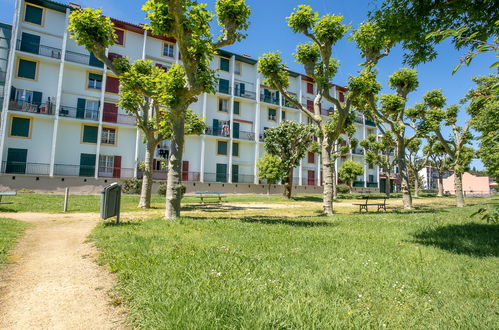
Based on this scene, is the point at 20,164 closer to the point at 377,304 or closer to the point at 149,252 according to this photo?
the point at 149,252

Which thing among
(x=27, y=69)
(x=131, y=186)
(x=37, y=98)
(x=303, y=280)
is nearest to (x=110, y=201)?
(x=303, y=280)

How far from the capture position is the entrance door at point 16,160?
23484mm

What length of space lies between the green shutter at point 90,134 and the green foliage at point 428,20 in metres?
27.3

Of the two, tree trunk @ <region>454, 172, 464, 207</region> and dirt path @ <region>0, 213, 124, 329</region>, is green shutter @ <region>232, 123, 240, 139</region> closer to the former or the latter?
tree trunk @ <region>454, 172, 464, 207</region>

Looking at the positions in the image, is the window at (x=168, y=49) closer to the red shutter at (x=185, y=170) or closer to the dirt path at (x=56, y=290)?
the red shutter at (x=185, y=170)

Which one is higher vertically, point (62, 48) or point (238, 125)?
point (62, 48)

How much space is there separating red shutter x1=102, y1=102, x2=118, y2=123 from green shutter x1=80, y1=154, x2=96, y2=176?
12.8 ft

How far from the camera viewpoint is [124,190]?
2583 centimetres

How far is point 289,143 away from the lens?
2686cm

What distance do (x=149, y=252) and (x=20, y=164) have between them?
2596 cm

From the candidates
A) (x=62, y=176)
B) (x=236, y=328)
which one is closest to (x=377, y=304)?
(x=236, y=328)

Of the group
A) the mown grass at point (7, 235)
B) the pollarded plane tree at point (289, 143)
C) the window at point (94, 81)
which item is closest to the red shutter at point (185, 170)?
the pollarded plane tree at point (289, 143)

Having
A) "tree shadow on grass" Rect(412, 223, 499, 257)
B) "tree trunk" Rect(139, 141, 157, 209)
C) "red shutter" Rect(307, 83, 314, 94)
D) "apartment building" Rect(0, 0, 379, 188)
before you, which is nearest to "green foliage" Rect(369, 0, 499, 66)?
"tree shadow on grass" Rect(412, 223, 499, 257)

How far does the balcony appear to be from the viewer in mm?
23797
